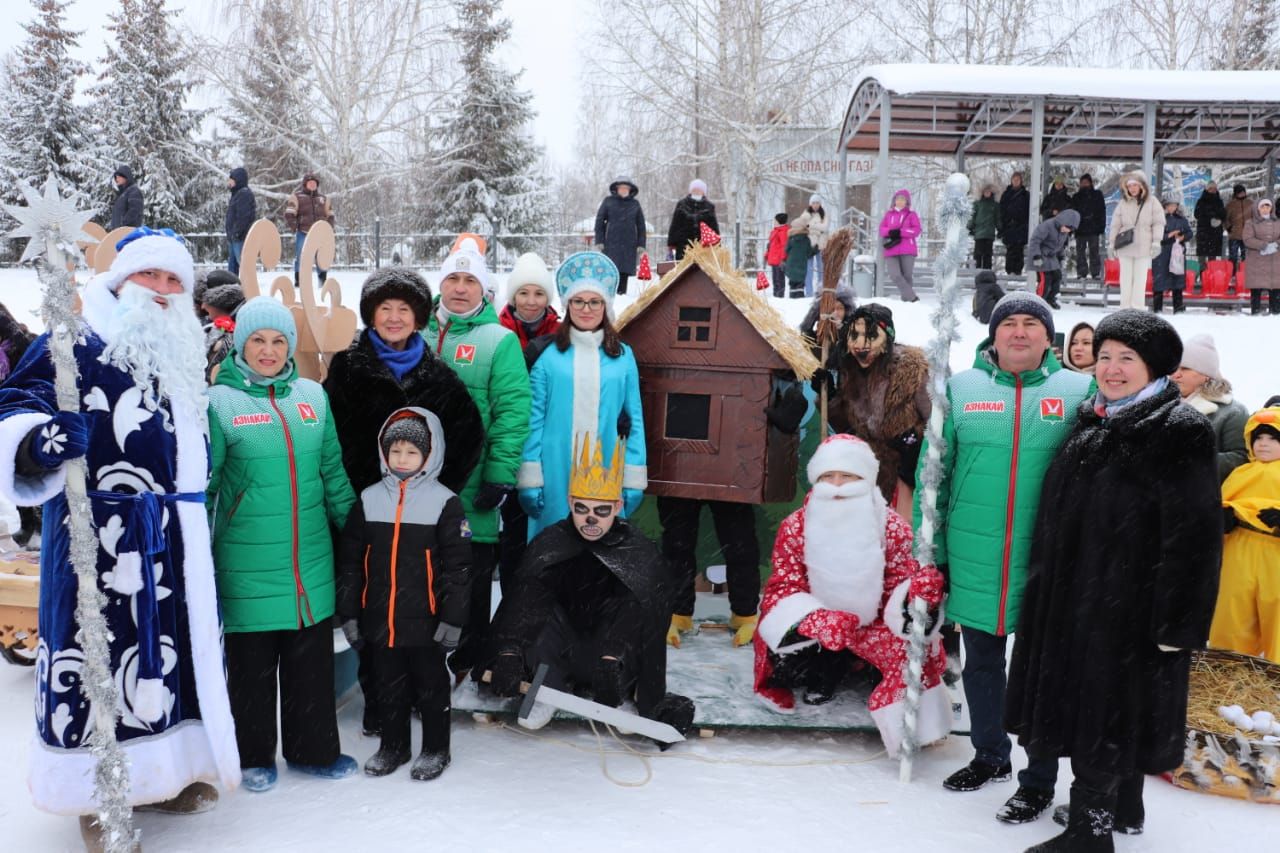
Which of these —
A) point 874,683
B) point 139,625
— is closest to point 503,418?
point 139,625

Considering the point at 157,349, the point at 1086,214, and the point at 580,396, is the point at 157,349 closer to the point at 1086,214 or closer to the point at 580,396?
the point at 580,396

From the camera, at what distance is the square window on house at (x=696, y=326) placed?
15.4ft

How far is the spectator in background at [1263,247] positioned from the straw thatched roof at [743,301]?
11.6 metres

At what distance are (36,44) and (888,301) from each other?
22056 millimetres

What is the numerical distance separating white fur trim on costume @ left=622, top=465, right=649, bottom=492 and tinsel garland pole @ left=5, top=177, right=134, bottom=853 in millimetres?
2155

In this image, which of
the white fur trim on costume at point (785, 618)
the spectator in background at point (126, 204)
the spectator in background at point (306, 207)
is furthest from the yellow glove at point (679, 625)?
the spectator in background at point (126, 204)

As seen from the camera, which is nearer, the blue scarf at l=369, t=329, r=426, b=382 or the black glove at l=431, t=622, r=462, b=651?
the black glove at l=431, t=622, r=462, b=651

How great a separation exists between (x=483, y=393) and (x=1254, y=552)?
3.36 meters

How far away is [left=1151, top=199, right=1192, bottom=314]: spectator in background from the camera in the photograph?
13.6 meters

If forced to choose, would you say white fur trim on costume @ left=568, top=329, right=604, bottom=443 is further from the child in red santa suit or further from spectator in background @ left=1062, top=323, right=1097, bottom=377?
spectator in background @ left=1062, top=323, right=1097, bottom=377

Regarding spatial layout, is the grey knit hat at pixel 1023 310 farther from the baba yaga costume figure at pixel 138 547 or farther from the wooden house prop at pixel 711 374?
the baba yaga costume figure at pixel 138 547

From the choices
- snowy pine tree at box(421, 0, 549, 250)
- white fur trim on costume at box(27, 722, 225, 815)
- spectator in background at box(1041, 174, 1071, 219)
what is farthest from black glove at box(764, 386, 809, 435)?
snowy pine tree at box(421, 0, 549, 250)

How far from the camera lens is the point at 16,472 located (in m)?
2.94

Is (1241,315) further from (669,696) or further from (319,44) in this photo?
(319,44)
